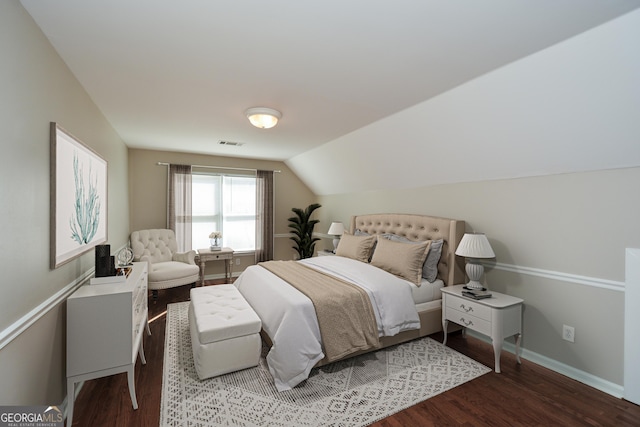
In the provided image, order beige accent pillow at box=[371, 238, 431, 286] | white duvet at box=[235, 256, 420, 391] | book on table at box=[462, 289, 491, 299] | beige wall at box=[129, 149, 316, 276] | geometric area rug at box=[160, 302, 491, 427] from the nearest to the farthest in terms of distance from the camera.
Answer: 1. geometric area rug at box=[160, 302, 491, 427]
2. white duvet at box=[235, 256, 420, 391]
3. book on table at box=[462, 289, 491, 299]
4. beige accent pillow at box=[371, 238, 431, 286]
5. beige wall at box=[129, 149, 316, 276]

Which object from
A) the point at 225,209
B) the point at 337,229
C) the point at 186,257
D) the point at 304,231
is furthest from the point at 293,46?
the point at 304,231

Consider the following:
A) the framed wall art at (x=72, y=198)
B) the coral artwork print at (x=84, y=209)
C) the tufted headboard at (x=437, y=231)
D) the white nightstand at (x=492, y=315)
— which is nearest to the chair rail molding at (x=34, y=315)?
the framed wall art at (x=72, y=198)

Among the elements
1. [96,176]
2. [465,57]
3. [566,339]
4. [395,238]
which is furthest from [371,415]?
[96,176]

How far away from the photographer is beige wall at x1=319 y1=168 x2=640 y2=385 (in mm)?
2213

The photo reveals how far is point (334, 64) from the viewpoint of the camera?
2102 mm

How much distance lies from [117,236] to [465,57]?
4275 millimetres

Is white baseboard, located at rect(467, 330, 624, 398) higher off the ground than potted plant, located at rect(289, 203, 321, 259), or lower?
lower

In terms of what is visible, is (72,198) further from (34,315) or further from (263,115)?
(263,115)

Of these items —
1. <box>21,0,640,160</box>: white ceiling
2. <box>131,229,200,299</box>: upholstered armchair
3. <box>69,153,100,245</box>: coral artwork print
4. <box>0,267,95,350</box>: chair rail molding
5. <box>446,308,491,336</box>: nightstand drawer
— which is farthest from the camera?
<box>131,229,200,299</box>: upholstered armchair

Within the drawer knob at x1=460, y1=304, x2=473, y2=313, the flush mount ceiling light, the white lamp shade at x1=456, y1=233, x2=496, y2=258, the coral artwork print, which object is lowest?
the drawer knob at x1=460, y1=304, x2=473, y2=313

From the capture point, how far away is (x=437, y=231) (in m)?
3.47

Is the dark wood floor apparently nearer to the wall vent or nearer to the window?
the wall vent

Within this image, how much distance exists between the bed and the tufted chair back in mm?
1890

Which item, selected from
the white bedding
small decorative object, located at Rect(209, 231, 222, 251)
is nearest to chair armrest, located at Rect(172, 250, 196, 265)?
small decorative object, located at Rect(209, 231, 222, 251)
